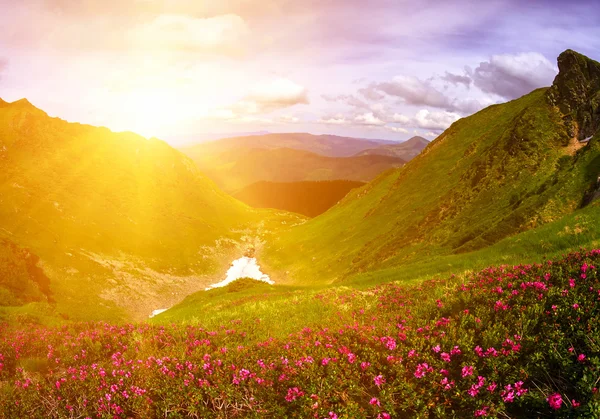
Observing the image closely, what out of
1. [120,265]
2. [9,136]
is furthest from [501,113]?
[9,136]

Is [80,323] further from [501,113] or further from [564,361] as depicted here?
[501,113]

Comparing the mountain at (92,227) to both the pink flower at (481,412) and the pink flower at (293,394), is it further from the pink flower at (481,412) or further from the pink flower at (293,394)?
the pink flower at (481,412)

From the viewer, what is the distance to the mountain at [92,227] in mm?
100875

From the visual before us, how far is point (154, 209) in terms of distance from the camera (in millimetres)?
185125

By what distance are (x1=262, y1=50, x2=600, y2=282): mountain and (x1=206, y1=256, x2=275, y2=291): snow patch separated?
108ft

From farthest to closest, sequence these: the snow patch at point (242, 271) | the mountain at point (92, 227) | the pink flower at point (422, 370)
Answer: the snow patch at point (242, 271) < the mountain at point (92, 227) < the pink flower at point (422, 370)

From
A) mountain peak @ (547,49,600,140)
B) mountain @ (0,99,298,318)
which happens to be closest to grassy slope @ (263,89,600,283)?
mountain peak @ (547,49,600,140)

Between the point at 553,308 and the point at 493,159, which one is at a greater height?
the point at 493,159

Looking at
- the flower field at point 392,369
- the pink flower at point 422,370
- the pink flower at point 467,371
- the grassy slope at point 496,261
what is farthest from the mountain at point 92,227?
the pink flower at point 467,371

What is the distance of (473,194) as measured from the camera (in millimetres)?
52469

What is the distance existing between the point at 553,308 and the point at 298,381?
6694mm

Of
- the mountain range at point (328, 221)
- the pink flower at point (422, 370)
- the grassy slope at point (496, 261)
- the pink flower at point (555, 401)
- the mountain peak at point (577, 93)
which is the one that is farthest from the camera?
the mountain peak at point (577, 93)

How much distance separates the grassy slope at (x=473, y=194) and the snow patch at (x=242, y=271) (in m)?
18.3

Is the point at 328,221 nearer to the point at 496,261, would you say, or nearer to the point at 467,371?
the point at 496,261
